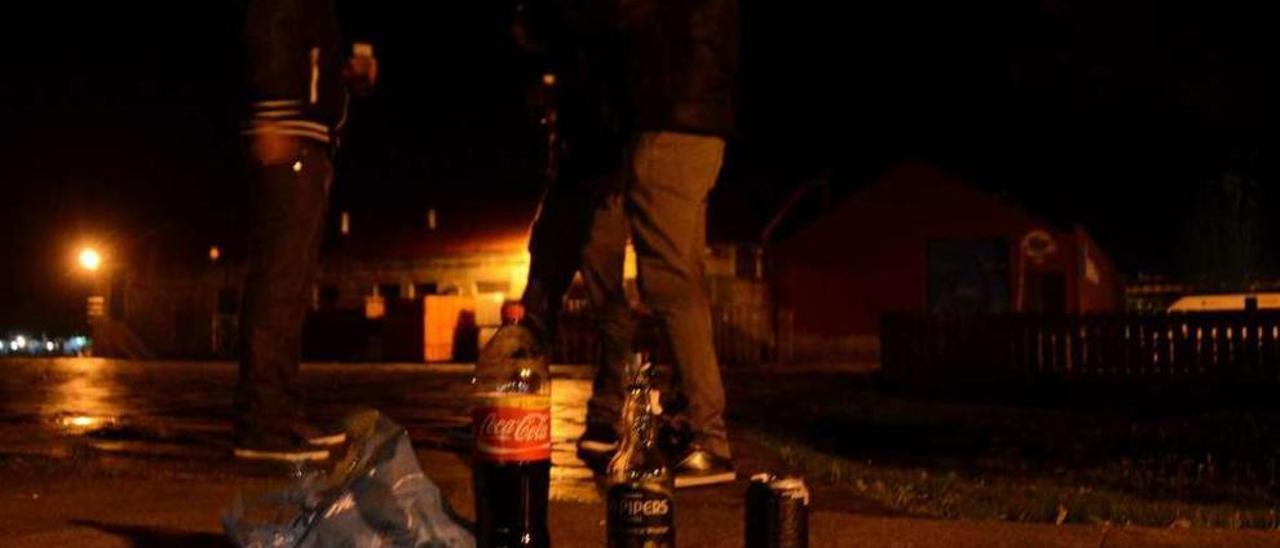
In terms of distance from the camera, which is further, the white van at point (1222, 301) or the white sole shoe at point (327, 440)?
the white van at point (1222, 301)

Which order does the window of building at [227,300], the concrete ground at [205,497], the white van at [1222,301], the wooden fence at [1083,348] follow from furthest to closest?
the window of building at [227,300] < the white van at [1222,301] < the wooden fence at [1083,348] < the concrete ground at [205,497]

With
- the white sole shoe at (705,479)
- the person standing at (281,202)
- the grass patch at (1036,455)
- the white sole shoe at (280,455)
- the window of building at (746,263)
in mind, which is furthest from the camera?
the window of building at (746,263)

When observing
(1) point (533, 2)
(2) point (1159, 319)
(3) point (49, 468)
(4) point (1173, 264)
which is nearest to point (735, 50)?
(1) point (533, 2)

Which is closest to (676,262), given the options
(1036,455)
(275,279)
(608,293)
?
(608,293)

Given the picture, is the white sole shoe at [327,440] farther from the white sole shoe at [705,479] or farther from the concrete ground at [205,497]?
the white sole shoe at [705,479]

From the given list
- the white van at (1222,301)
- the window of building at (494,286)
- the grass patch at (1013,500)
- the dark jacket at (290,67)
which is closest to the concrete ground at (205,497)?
the grass patch at (1013,500)

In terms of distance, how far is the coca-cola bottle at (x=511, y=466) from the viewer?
10.4 feet

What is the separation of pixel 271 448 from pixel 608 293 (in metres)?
1.63

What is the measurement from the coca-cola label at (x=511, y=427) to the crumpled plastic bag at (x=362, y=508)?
0.17m

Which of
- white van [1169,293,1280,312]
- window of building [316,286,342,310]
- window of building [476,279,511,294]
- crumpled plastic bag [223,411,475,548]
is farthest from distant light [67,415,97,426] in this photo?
window of building [316,286,342,310]

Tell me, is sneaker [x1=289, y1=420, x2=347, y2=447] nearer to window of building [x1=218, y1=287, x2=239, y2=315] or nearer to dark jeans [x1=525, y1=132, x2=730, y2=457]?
dark jeans [x1=525, y1=132, x2=730, y2=457]

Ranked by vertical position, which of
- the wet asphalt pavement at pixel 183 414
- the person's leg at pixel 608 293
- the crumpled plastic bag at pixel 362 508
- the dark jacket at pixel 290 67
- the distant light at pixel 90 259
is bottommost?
the wet asphalt pavement at pixel 183 414

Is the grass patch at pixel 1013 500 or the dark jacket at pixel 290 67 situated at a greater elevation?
the dark jacket at pixel 290 67

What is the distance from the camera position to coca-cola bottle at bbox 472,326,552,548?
316 centimetres
